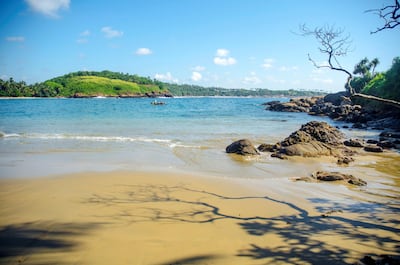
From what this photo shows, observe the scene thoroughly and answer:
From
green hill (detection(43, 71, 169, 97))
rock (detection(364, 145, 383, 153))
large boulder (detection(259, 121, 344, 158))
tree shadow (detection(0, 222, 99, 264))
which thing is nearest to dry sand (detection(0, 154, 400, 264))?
tree shadow (detection(0, 222, 99, 264))

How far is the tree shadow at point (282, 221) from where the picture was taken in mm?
4922

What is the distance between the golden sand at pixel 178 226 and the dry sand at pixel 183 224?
0.02 meters

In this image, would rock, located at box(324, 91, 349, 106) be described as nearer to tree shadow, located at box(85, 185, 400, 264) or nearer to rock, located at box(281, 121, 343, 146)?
rock, located at box(281, 121, 343, 146)

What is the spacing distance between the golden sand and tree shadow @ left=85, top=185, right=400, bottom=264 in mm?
21

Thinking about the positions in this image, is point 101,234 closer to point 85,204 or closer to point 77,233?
point 77,233

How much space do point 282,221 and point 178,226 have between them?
7.70 feet

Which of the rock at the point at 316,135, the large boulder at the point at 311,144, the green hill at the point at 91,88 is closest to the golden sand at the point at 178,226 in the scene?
the large boulder at the point at 311,144

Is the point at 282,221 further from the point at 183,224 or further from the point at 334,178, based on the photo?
the point at 334,178

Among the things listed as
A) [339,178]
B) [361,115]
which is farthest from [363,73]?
[339,178]

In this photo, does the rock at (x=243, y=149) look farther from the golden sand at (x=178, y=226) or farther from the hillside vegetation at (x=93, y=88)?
the hillside vegetation at (x=93, y=88)

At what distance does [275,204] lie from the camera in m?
7.36

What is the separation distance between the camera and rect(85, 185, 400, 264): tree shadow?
16.1 ft

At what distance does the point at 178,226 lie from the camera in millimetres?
5891

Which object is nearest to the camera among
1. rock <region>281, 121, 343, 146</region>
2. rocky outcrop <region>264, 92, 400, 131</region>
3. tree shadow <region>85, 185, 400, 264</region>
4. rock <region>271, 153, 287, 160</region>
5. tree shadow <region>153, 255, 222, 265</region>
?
tree shadow <region>153, 255, 222, 265</region>
